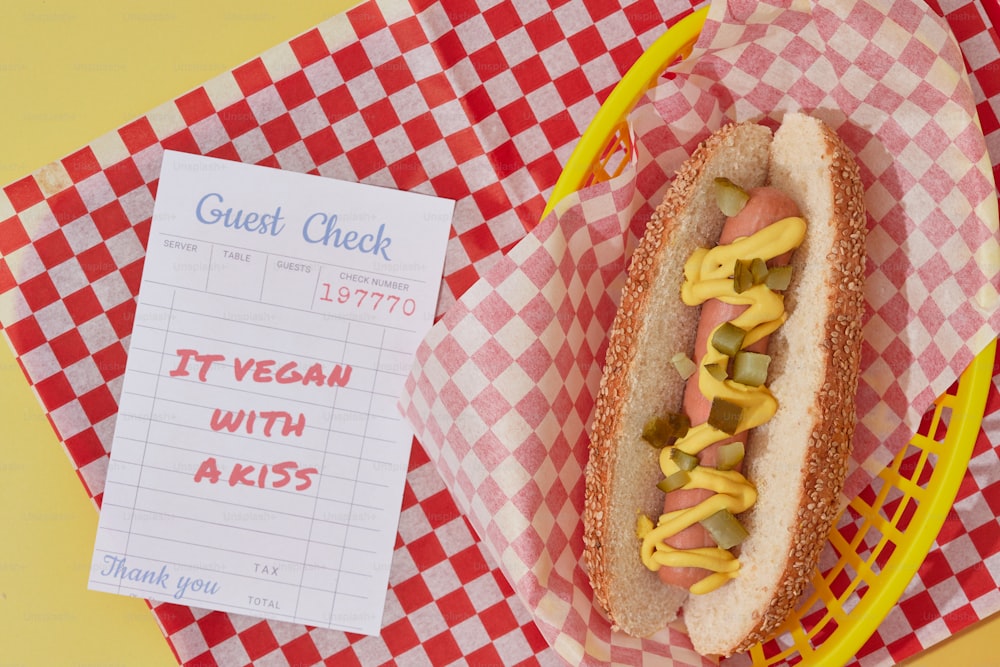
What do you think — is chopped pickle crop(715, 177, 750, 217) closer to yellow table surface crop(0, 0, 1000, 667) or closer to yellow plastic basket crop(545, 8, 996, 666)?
yellow plastic basket crop(545, 8, 996, 666)

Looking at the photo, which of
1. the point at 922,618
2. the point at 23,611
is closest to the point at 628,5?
the point at 922,618

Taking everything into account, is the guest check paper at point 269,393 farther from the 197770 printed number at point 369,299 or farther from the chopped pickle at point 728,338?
the chopped pickle at point 728,338

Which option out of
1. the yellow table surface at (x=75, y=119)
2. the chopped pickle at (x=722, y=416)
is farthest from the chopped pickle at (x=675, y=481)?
the yellow table surface at (x=75, y=119)

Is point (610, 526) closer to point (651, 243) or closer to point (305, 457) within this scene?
point (651, 243)

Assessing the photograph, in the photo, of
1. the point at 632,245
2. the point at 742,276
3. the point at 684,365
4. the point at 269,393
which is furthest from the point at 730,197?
the point at 269,393

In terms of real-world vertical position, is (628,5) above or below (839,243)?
above

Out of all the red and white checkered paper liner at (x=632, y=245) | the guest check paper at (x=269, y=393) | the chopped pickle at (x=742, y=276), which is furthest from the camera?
the guest check paper at (x=269, y=393)

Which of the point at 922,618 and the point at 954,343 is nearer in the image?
the point at 954,343
